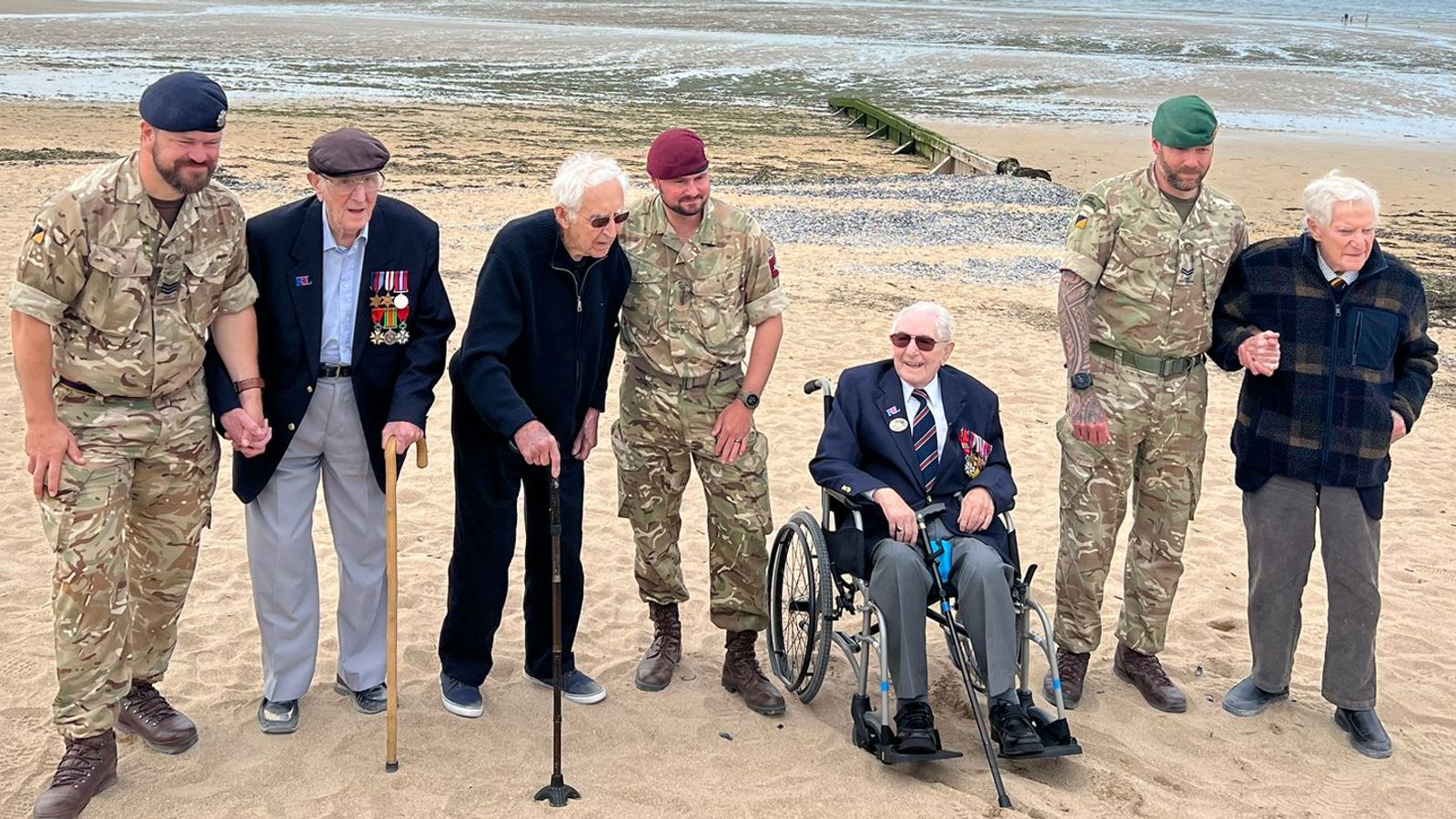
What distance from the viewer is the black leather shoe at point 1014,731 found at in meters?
A: 4.18

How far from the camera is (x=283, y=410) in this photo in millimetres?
4195

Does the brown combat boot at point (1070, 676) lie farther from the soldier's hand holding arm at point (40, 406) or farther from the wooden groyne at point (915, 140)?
the wooden groyne at point (915, 140)

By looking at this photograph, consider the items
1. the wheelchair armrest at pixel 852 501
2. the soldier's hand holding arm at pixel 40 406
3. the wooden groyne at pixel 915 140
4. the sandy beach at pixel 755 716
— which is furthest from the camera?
the wooden groyne at pixel 915 140

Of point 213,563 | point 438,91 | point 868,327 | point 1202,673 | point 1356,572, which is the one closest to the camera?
point 1356,572

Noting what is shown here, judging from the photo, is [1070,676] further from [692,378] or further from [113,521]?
[113,521]

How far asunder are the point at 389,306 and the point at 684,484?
125cm

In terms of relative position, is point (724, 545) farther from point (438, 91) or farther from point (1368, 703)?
point (438, 91)

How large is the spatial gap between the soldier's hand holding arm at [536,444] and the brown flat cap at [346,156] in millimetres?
894

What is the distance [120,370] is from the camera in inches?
152

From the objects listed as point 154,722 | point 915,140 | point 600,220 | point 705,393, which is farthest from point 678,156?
point 915,140

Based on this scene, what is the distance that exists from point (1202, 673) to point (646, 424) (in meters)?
2.32

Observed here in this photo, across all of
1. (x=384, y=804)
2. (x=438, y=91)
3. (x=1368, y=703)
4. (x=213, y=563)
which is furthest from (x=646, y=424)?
(x=438, y=91)

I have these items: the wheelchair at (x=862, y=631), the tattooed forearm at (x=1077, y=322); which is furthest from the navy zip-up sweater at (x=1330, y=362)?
the wheelchair at (x=862, y=631)

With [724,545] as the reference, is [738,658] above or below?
below
